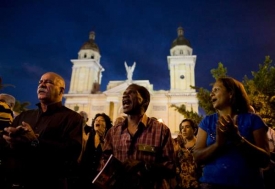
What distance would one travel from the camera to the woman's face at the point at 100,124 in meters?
4.91

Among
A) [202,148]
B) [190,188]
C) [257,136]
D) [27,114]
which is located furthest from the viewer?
[190,188]

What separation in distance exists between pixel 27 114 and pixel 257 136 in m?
2.71

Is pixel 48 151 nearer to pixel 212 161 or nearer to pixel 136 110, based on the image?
pixel 136 110

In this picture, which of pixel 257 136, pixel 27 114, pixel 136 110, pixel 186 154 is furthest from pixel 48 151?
pixel 186 154

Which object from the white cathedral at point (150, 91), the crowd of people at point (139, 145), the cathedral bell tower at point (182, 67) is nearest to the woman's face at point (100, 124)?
the crowd of people at point (139, 145)

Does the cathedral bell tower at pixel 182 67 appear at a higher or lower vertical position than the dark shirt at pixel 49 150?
higher

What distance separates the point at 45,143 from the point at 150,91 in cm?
3819

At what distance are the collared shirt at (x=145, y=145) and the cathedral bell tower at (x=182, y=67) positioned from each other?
3840 cm

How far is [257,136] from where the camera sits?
6.28 feet

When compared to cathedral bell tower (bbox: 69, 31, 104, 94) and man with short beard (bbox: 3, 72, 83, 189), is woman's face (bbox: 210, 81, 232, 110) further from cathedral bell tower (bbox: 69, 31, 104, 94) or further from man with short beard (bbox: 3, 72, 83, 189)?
cathedral bell tower (bbox: 69, 31, 104, 94)

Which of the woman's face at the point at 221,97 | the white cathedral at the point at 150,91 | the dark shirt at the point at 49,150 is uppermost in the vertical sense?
the white cathedral at the point at 150,91

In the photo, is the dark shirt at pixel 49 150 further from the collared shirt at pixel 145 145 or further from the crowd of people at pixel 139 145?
the collared shirt at pixel 145 145

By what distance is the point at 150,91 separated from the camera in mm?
40188

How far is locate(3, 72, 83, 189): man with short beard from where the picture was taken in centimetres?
212
